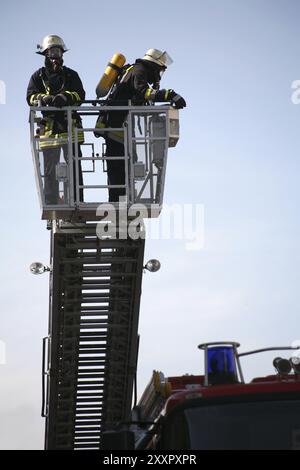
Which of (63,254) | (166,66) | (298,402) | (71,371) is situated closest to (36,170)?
(63,254)

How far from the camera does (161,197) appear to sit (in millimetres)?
→ 13797

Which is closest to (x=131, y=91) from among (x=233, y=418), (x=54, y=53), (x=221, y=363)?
(x=54, y=53)

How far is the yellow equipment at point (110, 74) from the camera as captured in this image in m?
14.8

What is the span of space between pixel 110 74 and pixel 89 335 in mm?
3711

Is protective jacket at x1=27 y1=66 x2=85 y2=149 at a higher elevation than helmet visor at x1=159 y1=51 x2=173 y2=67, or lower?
lower

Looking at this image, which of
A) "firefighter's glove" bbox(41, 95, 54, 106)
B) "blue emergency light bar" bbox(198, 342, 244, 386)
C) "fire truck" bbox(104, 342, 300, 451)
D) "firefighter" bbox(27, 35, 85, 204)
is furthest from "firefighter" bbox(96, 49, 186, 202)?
"fire truck" bbox(104, 342, 300, 451)

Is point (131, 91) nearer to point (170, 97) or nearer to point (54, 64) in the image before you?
point (170, 97)

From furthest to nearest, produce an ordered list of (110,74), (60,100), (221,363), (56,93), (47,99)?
1. (110,74)
2. (56,93)
3. (47,99)
4. (60,100)
5. (221,363)

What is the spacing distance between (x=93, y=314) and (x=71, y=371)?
3.91 feet

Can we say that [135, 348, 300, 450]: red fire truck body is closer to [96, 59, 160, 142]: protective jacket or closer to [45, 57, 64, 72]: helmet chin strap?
[96, 59, 160, 142]: protective jacket

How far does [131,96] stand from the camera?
47.2 ft

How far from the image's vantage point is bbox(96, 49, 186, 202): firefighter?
14047mm

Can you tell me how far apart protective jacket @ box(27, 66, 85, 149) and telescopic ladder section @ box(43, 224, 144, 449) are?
1.25 m

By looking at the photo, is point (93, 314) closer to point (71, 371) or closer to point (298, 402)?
point (71, 371)
